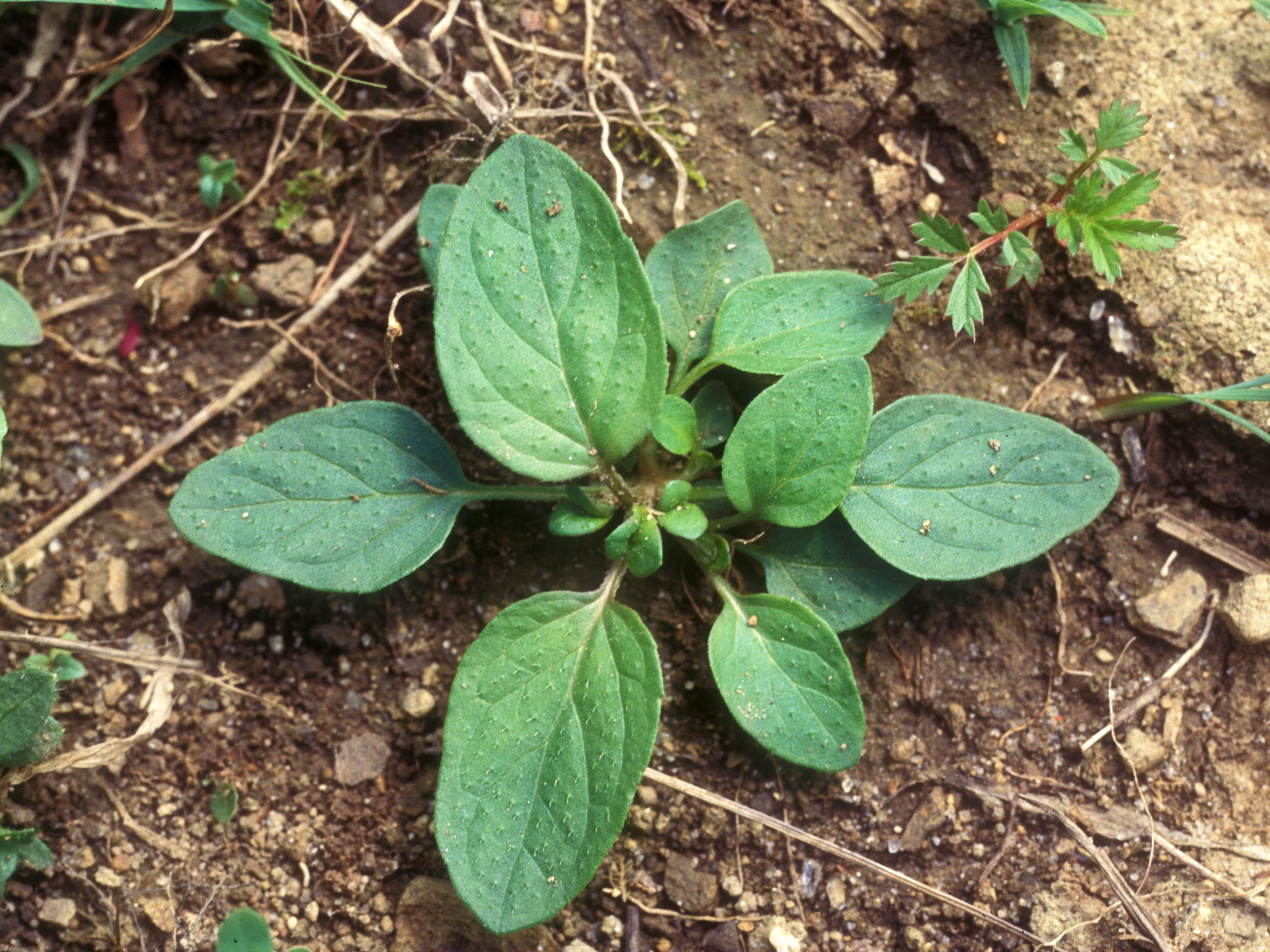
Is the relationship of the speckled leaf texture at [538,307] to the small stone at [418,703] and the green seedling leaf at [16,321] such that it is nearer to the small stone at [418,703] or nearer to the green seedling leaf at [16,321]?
the small stone at [418,703]

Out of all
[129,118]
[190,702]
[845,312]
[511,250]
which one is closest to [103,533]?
[190,702]

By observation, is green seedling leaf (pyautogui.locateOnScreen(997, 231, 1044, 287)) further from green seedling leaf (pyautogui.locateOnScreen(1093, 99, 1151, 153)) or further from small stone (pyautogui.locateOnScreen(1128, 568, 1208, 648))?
small stone (pyautogui.locateOnScreen(1128, 568, 1208, 648))

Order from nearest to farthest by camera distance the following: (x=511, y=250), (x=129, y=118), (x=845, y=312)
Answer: (x=511, y=250) < (x=845, y=312) < (x=129, y=118)

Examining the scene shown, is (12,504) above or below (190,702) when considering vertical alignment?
above

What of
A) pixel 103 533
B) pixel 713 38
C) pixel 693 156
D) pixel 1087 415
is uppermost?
pixel 713 38

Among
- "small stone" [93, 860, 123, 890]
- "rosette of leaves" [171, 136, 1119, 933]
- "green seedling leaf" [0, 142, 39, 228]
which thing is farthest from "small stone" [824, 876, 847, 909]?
"green seedling leaf" [0, 142, 39, 228]

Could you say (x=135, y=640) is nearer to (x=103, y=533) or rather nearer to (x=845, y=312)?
(x=103, y=533)

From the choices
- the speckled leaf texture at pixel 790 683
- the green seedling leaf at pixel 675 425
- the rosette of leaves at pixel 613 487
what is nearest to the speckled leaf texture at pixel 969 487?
the rosette of leaves at pixel 613 487

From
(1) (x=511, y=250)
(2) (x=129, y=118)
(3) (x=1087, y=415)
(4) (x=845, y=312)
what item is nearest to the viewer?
(1) (x=511, y=250)
